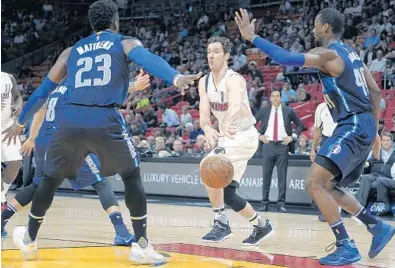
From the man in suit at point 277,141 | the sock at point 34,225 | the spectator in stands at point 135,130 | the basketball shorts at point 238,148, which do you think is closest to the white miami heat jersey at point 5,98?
the basketball shorts at point 238,148

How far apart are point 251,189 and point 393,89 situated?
534 centimetres

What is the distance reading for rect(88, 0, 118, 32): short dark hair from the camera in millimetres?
5984

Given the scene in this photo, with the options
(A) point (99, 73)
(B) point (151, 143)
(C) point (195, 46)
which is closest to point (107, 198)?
(A) point (99, 73)

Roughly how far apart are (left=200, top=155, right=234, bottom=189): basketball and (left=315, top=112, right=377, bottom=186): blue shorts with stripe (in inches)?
40.8

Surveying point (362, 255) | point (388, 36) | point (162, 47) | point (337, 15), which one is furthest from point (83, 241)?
point (162, 47)

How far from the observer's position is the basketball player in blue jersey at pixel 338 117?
6.22 meters

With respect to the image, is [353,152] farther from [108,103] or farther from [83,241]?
[83,241]

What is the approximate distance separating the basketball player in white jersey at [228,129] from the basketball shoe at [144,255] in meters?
1.95

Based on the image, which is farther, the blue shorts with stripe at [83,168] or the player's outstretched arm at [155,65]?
the blue shorts with stripe at [83,168]

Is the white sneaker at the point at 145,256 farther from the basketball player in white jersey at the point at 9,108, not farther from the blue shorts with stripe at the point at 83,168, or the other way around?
the basketball player in white jersey at the point at 9,108

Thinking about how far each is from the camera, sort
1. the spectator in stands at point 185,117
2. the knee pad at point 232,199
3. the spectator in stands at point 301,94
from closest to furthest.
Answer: the knee pad at point 232,199 < the spectator in stands at point 301,94 < the spectator in stands at point 185,117

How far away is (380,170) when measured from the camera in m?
11.8

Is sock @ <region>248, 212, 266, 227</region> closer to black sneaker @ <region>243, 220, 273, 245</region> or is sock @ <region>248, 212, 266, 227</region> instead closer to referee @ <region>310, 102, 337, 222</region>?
black sneaker @ <region>243, 220, 273, 245</region>

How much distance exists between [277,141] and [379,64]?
20.0 ft
